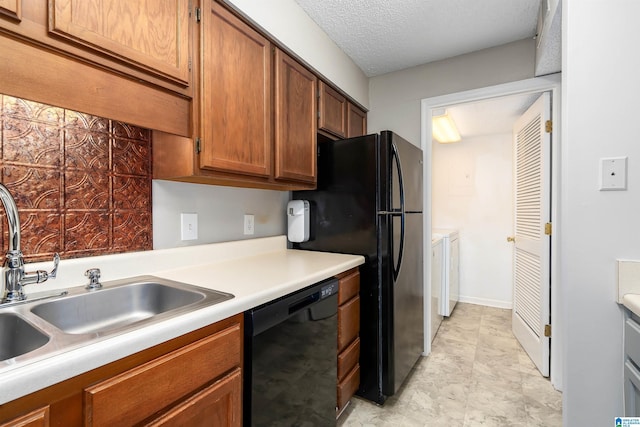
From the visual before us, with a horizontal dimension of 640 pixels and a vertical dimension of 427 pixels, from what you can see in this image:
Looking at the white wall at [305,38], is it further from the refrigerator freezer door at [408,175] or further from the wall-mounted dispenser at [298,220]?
the wall-mounted dispenser at [298,220]

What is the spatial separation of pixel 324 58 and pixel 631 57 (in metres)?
1.52

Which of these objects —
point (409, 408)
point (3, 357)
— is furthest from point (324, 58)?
point (409, 408)

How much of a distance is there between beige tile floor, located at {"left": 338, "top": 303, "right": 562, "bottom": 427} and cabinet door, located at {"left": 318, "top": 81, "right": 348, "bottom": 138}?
180 centimetres

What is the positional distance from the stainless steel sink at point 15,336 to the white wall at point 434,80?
2.49 metres

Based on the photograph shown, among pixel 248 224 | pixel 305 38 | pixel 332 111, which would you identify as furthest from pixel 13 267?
pixel 332 111

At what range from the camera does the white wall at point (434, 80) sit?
2154 millimetres

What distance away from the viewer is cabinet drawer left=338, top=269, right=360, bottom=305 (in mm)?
1578

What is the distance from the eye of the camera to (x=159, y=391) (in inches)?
29.2

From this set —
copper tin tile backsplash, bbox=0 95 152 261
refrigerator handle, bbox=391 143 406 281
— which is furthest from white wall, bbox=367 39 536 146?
copper tin tile backsplash, bbox=0 95 152 261

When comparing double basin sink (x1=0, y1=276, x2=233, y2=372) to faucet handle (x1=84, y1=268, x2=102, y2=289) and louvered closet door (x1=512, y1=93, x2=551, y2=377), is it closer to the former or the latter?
faucet handle (x1=84, y1=268, x2=102, y2=289)

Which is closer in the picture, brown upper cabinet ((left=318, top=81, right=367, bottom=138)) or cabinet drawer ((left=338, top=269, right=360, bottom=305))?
cabinet drawer ((left=338, top=269, right=360, bottom=305))

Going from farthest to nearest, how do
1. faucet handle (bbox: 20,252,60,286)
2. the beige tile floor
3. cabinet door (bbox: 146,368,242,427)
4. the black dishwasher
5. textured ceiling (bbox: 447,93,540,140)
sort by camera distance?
textured ceiling (bbox: 447,93,540,140)
the beige tile floor
the black dishwasher
faucet handle (bbox: 20,252,60,286)
cabinet door (bbox: 146,368,242,427)

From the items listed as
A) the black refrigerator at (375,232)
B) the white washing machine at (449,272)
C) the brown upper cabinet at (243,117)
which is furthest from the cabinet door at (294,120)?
the white washing machine at (449,272)

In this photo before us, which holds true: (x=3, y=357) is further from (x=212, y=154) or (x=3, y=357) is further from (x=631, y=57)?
(x=631, y=57)
